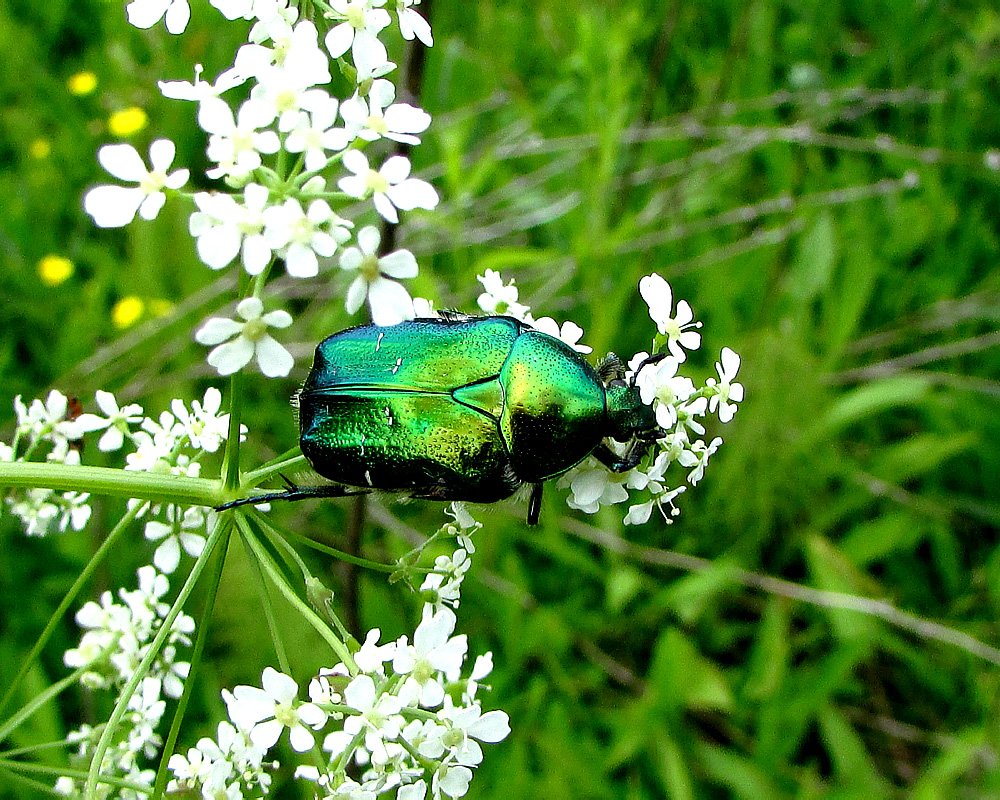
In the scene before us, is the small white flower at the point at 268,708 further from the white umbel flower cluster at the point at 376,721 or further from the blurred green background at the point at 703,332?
the blurred green background at the point at 703,332

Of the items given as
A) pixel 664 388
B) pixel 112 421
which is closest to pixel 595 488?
pixel 664 388

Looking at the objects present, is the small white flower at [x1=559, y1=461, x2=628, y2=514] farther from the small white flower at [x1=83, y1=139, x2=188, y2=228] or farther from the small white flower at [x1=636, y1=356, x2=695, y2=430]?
the small white flower at [x1=83, y1=139, x2=188, y2=228]

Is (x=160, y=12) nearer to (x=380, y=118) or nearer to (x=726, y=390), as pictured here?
(x=380, y=118)

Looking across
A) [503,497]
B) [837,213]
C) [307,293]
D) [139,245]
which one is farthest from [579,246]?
[503,497]

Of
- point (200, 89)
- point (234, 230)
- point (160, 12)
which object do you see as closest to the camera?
point (234, 230)

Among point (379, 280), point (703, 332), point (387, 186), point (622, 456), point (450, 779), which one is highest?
point (387, 186)

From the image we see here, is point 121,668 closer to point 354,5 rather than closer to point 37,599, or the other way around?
point 354,5
